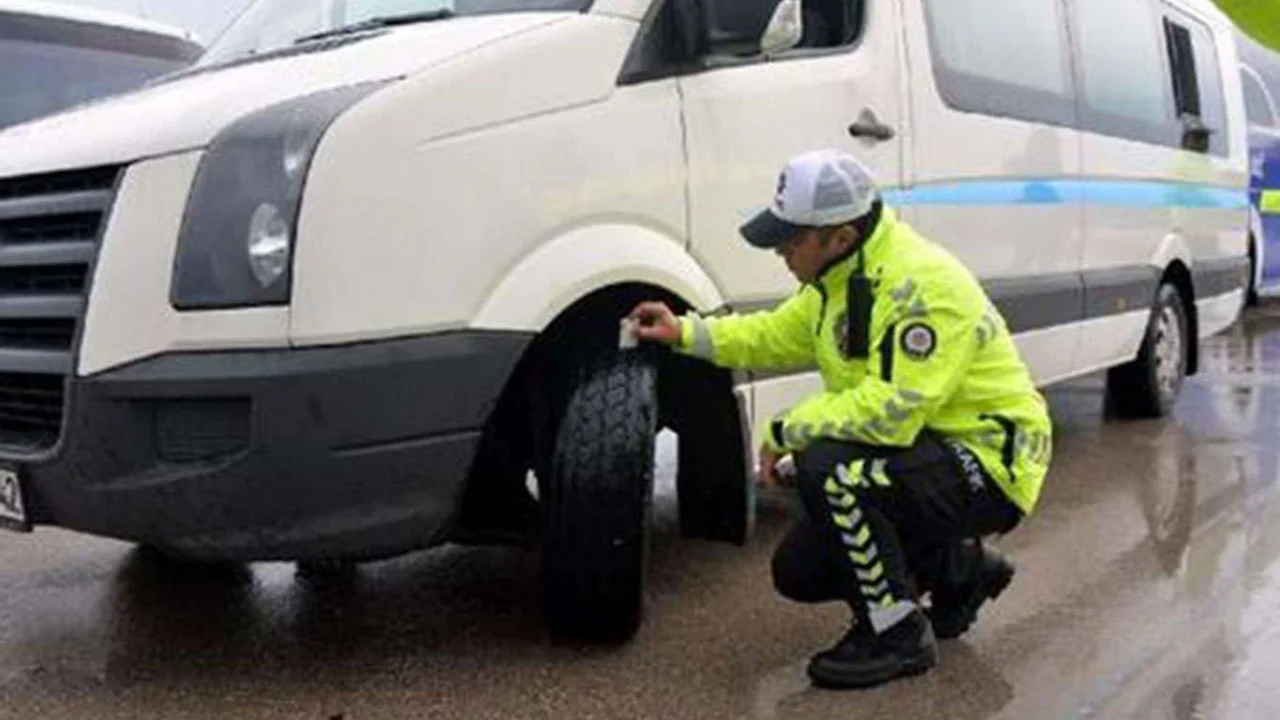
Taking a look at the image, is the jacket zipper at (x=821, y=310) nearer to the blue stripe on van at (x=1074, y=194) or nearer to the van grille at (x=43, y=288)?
Answer: the blue stripe on van at (x=1074, y=194)

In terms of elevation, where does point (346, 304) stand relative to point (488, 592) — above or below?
above

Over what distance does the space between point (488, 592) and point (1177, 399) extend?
5026 millimetres

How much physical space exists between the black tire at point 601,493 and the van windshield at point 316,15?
0.98m

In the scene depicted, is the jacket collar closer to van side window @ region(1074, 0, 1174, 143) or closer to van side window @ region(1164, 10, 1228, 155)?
van side window @ region(1074, 0, 1174, 143)

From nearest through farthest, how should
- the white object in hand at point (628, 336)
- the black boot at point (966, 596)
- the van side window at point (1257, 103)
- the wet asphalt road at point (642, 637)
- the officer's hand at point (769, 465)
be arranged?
1. the wet asphalt road at point (642, 637)
2. the officer's hand at point (769, 465)
3. the white object in hand at point (628, 336)
4. the black boot at point (966, 596)
5. the van side window at point (1257, 103)

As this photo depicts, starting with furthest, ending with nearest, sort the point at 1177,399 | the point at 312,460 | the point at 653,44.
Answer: the point at 1177,399
the point at 653,44
the point at 312,460

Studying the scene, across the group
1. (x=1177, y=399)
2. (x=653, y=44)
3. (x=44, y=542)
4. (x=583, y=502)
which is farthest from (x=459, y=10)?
(x=1177, y=399)

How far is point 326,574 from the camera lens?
15.9 ft

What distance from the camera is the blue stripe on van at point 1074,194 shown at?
5.26 meters

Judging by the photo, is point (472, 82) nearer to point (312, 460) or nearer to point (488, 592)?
point (312, 460)

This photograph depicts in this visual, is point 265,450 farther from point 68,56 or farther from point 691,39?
point 68,56

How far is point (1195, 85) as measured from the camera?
830cm

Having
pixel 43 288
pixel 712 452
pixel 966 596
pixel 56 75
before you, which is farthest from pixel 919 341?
pixel 56 75

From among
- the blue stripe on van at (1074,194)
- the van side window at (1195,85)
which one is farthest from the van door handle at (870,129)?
the van side window at (1195,85)
